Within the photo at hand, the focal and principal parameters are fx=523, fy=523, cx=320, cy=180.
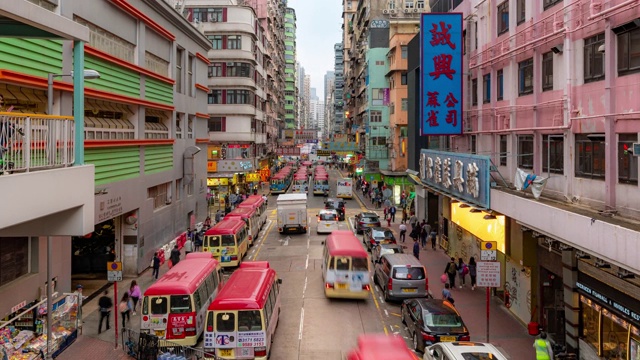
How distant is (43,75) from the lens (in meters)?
16.7

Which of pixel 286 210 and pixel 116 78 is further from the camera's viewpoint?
pixel 286 210

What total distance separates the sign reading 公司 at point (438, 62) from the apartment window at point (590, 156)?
31.5 ft

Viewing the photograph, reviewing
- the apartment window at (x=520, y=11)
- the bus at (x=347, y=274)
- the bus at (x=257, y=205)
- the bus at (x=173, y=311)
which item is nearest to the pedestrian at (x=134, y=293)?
the bus at (x=173, y=311)

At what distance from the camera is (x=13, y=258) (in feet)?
52.1

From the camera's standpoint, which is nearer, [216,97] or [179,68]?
[179,68]

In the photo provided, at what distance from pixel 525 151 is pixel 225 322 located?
1203 cm

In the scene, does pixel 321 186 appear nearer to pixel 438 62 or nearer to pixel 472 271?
pixel 438 62

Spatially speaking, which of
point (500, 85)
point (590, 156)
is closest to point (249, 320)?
point (590, 156)

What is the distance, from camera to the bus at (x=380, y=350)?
11039 mm

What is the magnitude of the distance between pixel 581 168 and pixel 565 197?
3.28 ft

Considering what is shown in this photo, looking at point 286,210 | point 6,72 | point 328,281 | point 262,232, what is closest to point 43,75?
point 6,72

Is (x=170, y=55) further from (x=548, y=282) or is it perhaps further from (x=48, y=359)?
(x=548, y=282)

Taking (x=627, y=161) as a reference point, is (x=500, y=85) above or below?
above

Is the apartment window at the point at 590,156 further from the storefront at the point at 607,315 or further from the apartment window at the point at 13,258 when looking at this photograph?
the apartment window at the point at 13,258
